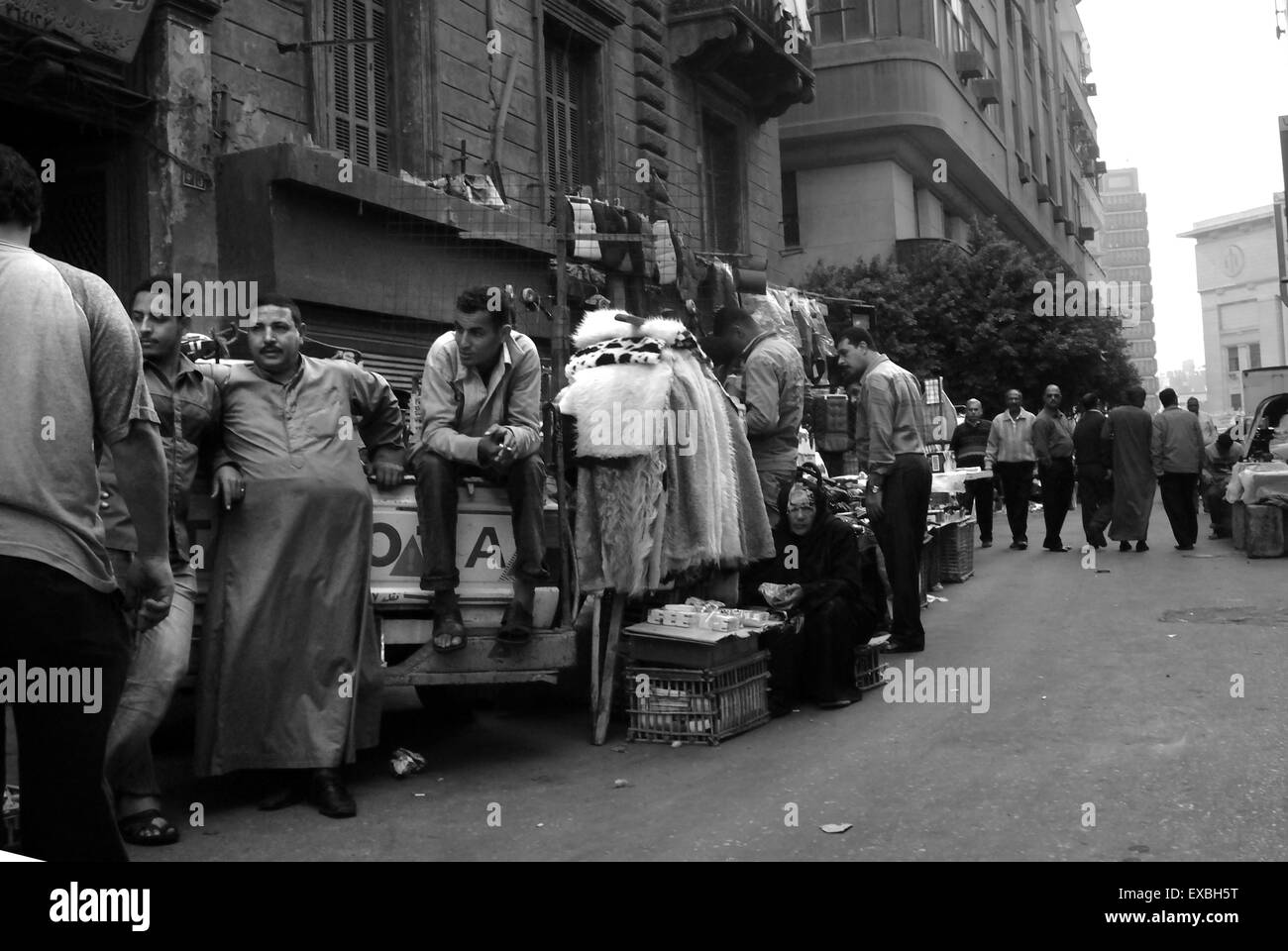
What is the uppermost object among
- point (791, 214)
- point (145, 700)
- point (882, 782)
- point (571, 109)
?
point (791, 214)

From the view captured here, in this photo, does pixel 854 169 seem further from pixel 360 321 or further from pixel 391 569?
pixel 391 569

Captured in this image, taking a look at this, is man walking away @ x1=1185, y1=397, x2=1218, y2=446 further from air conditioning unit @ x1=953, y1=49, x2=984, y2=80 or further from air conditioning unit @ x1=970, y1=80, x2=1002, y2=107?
air conditioning unit @ x1=970, y1=80, x2=1002, y2=107

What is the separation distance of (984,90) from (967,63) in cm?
176

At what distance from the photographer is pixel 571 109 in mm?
16750

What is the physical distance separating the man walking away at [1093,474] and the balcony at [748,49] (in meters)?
7.51

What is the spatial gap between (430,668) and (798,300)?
10056mm

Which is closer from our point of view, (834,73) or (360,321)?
(360,321)

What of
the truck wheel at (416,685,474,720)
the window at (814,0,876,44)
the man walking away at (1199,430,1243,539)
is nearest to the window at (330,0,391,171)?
the truck wheel at (416,685,474,720)

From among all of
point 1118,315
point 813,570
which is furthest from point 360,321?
point 1118,315

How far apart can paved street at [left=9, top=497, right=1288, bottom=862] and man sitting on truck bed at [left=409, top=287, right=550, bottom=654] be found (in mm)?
821

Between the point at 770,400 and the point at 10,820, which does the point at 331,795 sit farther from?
the point at 770,400

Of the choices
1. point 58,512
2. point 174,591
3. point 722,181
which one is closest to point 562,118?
point 722,181

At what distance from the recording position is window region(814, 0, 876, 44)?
100ft
